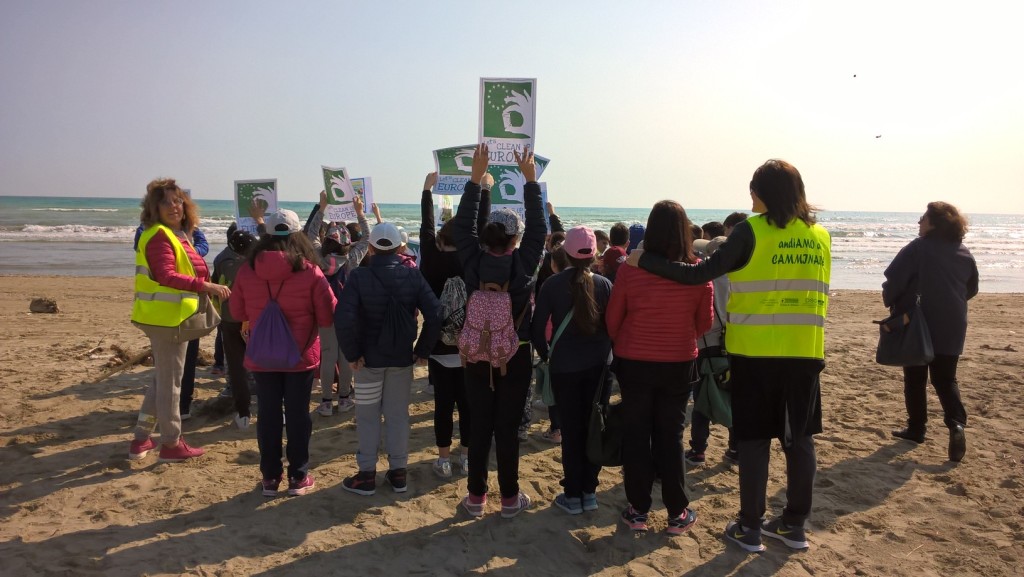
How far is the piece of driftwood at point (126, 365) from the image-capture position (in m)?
7.11

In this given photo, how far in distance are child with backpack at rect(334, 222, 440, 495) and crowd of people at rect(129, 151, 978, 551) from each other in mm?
12

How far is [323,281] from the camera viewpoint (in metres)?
4.28

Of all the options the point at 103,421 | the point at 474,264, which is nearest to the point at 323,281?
the point at 474,264

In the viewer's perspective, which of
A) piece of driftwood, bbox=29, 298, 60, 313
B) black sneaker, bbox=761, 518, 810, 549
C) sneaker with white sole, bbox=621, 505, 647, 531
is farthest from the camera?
piece of driftwood, bbox=29, 298, 60, 313

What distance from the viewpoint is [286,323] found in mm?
4133

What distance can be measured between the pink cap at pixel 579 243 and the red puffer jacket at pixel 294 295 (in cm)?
168

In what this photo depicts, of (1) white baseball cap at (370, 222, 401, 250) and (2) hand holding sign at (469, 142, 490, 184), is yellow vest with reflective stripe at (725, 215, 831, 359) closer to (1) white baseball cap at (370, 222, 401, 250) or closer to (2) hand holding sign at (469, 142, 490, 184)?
(2) hand holding sign at (469, 142, 490, 184)

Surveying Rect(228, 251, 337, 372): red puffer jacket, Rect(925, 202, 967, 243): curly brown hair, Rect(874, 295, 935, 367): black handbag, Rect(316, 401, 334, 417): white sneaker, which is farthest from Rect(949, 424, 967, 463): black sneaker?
Rect(316, 401, 334, 417): white sneaker

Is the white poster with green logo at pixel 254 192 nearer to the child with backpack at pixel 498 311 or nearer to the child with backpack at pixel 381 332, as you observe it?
the child with backpack at pixel 381 332

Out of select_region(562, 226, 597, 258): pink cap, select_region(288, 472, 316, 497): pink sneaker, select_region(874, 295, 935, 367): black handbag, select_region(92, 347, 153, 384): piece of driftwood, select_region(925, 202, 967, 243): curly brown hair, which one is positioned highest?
select_region(925, 202, 967, 243): curly brown hair

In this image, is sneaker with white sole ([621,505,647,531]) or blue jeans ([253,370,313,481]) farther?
blue jeans ([253,370,313,481])

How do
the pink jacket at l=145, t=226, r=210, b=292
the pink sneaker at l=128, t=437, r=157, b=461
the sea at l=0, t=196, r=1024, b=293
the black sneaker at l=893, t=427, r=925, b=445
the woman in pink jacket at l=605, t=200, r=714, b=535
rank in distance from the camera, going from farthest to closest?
Answer: the sea at l=0, t=196, r=1024, b=293
the black sneaker at l=893, t=427, r=925, b=445
the pink sneaker at l=128, t=437, r=157, b=461
the pink jacket at l=145, t=226, r=210, b=292
the woman in pink jacket at l=605, t=200, r=714, b=535

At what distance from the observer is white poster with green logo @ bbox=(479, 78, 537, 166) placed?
5.81m

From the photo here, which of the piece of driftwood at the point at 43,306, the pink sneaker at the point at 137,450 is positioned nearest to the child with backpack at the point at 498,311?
the pink sneaker at the point at 137,450
